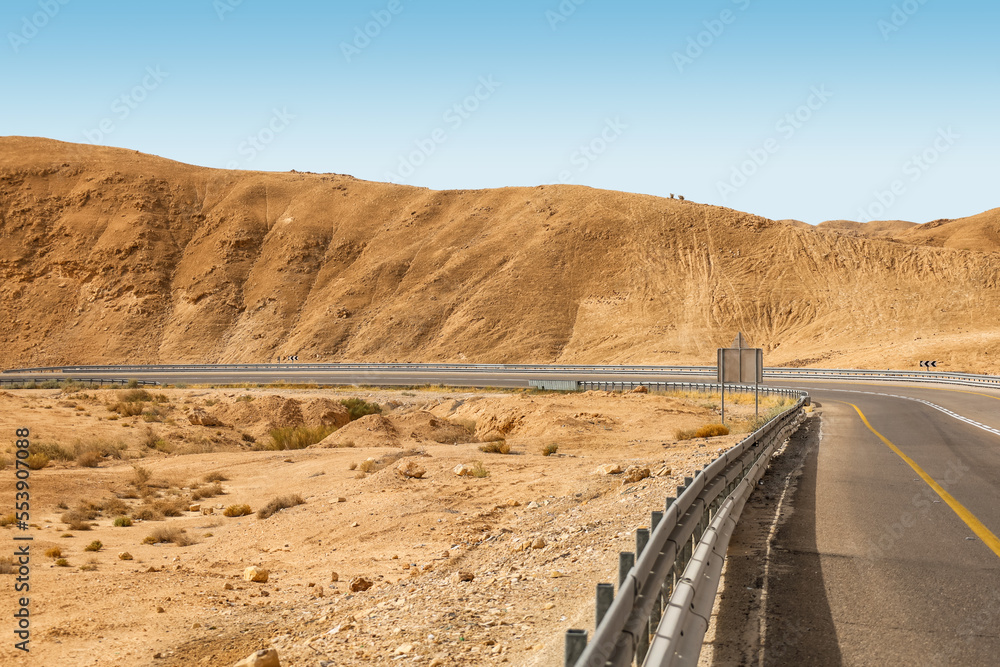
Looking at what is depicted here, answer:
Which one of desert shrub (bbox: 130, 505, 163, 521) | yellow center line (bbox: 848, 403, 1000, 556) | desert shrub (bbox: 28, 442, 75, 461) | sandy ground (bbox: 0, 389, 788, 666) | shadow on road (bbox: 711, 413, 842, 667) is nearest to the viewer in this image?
shadow on road (bbox: 711, 413, 842, 667)

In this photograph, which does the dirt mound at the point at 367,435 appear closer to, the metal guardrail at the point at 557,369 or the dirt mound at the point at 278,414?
the dirt mound at the point at 278,414

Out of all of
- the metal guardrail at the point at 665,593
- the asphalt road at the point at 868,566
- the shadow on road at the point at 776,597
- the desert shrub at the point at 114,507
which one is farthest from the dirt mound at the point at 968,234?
the metal guardrail at the point at 665,593

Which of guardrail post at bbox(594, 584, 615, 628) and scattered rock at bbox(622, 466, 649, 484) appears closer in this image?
guardrail post at bbox(594, 584, 615, 628)

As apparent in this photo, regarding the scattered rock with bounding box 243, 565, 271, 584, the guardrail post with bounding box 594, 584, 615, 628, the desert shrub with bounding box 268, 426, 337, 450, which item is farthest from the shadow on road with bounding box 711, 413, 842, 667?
the desert shrub with bounding box 268, 426, 337, 450

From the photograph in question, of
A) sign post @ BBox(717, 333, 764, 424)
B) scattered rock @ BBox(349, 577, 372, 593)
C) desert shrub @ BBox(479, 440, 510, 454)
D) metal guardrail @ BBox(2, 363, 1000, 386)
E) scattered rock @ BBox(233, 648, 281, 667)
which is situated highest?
sign post @ BBox(717, 333, 764, 424)

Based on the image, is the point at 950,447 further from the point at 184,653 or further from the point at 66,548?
the point at 66,548

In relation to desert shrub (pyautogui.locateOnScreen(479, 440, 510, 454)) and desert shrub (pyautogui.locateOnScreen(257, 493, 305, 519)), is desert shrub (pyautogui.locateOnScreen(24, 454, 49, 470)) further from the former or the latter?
desert shrub (pyautogui.locateOnScreen(479, 440, 510, 454))

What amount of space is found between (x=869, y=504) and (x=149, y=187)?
102742mm

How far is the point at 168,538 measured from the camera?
13.6 meters


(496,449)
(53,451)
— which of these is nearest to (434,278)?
(53,451)

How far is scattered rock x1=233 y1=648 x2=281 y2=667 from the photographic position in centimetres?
652

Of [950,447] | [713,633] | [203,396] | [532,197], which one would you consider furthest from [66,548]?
[532,197]

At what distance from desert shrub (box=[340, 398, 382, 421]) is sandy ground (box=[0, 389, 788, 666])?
10.3 m

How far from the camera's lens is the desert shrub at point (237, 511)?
1597 cm
